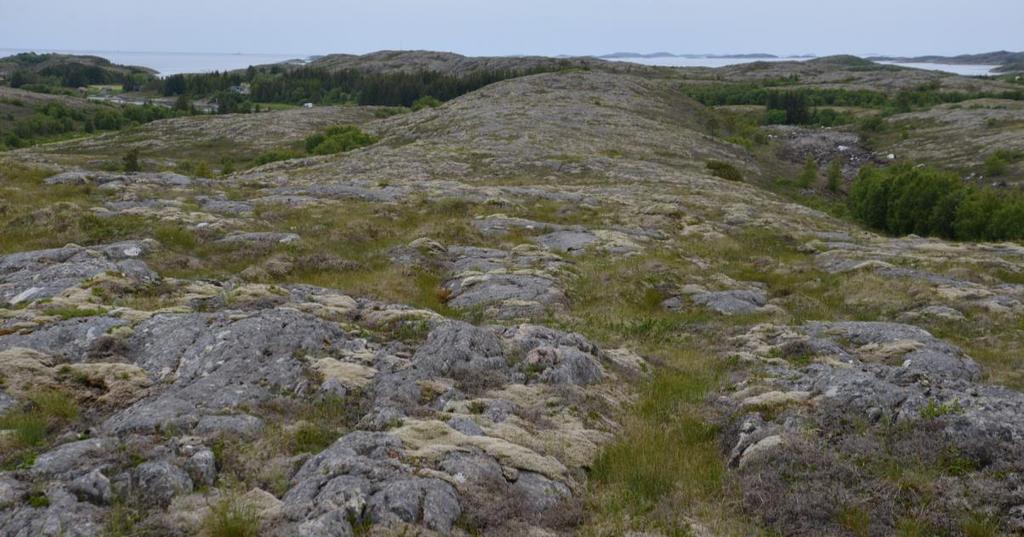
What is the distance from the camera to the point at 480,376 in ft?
48.3

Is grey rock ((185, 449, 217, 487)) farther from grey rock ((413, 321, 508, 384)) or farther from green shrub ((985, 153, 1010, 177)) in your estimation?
green shrub ((985, 153, 1010, 177))

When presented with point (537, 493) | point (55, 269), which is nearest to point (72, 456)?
point (537, 493)

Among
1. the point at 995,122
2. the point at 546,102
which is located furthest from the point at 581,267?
the point at 995,122

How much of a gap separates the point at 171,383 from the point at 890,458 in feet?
49.9

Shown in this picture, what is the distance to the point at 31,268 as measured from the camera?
71.6 feet

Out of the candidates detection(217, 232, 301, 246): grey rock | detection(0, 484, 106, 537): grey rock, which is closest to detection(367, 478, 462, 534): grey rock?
detection(0, 484, 106, 537): grey rock

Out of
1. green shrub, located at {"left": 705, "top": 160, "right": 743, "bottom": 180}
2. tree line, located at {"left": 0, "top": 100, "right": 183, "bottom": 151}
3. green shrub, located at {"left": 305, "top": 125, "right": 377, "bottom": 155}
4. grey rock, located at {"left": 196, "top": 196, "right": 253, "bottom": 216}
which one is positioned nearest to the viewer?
grey rock, located at {"left": 196, "top": 196, "right": 253, "bottom": 216}

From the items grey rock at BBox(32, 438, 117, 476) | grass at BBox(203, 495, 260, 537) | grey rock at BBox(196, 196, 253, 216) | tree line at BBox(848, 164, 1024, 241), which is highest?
grey rock at BBox(196, 196, 253, 216)

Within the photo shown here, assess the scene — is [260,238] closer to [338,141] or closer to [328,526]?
[328,526]

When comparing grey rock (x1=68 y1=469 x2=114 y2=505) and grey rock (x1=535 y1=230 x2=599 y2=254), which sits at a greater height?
grey rock (x1=68 y1=469 x2=114 y2=505)

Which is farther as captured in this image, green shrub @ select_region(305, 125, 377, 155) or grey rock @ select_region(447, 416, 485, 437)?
green shrub @ select_region(305, 125, 377, 155)

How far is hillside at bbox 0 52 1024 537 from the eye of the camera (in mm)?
9398

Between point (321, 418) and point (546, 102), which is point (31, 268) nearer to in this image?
point (321, 418)

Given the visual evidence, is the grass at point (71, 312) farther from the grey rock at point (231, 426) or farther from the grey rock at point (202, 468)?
the grey rock at point (202, 468)
